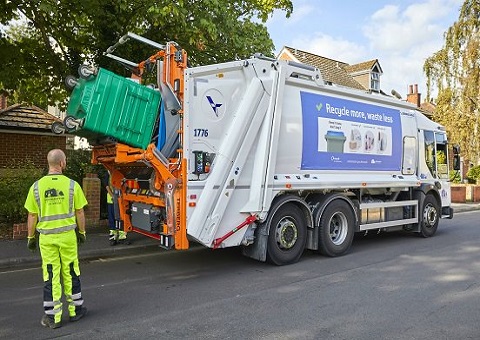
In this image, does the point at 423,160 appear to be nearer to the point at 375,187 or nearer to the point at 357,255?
the point at 375,187

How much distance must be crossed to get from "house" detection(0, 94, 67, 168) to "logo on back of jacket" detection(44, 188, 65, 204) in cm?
936

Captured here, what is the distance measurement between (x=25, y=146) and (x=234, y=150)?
9914 mm

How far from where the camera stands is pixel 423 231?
9773mm

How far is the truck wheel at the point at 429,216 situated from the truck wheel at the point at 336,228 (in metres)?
2.69

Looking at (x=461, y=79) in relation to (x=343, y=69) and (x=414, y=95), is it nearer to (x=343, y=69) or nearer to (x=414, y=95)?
(x=343, y=69)

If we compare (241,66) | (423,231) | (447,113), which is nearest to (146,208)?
(241,66)

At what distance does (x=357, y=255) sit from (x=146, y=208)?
3.83 m

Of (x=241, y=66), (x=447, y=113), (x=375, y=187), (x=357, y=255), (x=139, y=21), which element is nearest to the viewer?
(x=241, y=66)

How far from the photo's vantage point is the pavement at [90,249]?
6906 millimetres

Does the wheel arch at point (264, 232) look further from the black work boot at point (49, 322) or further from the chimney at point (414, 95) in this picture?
the chimney at point (414, 95)

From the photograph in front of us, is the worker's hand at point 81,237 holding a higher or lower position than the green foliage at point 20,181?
lower

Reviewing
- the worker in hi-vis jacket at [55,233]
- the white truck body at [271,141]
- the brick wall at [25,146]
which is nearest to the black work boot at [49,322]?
the worker in hi-vis jacket at [55,233]

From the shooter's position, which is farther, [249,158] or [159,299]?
[249,158]

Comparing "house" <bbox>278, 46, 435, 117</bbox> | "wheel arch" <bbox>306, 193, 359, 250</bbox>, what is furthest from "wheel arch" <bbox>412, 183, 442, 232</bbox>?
"house" <bbox>278, 46, 435, 117</bbox>
